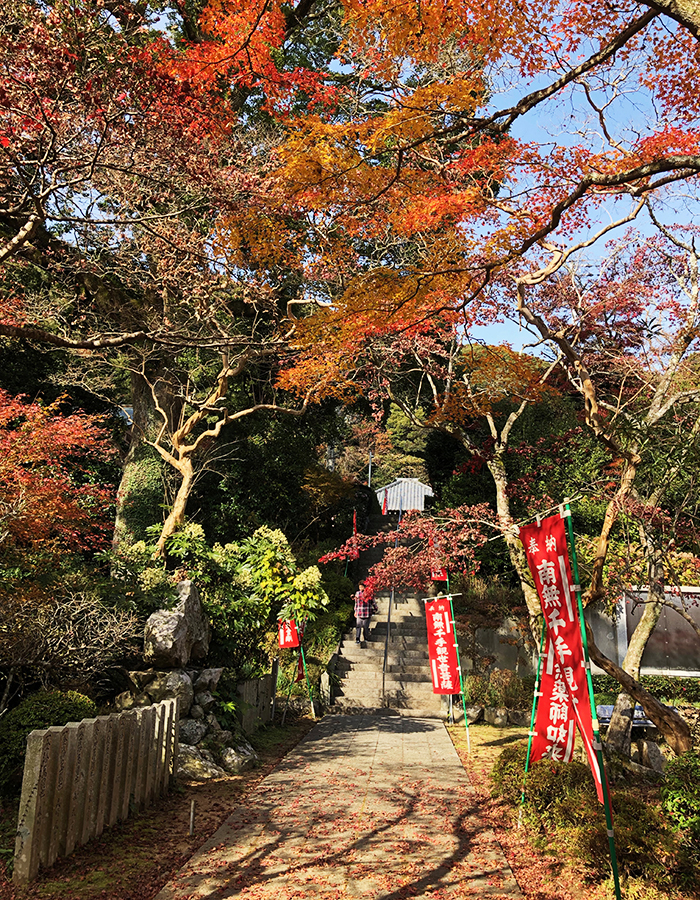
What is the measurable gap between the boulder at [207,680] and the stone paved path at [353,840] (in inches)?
54.6

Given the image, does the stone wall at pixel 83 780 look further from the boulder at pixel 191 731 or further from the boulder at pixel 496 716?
the boulder at pixel 496 716

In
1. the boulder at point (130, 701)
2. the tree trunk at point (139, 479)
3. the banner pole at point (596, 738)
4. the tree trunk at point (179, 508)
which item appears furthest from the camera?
the tree trunk at point (139, 479)

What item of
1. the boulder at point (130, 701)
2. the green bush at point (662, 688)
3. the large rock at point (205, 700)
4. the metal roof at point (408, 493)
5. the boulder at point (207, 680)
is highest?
the metal roof at point (408, 493)

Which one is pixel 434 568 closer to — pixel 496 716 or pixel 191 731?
pixel 496 716

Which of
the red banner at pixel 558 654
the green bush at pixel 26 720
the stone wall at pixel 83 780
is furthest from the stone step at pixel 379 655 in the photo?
the green bush at pixel 26 720

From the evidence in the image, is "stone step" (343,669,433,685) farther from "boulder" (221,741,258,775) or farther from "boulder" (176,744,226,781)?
"boulder" (176,744,226,781)

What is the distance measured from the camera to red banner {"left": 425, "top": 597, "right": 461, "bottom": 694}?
33.5 ft

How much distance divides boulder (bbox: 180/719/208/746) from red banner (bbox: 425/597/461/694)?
415 cm

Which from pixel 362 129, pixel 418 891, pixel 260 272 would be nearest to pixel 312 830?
pixel 418 891

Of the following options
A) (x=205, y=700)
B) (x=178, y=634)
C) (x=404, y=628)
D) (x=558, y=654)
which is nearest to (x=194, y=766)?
(x=205, y=700)

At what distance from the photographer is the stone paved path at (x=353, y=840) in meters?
4.49

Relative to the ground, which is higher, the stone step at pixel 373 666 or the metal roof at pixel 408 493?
the metal roof at pixel 408 493

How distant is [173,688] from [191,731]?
57 centimetres

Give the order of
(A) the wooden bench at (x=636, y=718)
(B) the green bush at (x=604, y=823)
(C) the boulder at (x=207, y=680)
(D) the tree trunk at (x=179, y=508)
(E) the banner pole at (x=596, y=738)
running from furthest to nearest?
(D) the tree trunk at (x=179, y=508), (A) the wooden bench at (x=636, y=718), (C) the boulder at (x=207, y=680), (B) the green bush at (x=604, y=823), (E) the banner pole at (x=596, y=738)
